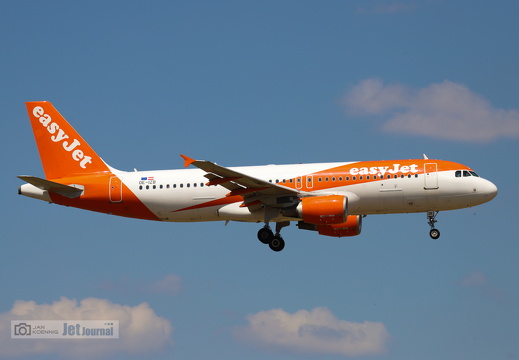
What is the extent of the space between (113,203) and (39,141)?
702 cm

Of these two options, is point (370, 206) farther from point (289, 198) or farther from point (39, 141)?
point (39, 141)

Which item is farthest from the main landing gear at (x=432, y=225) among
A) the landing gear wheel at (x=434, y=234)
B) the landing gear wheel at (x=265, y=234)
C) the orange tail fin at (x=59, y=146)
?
the orange tail fin at (x=59, y=146)

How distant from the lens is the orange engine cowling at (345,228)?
51812 millimetres

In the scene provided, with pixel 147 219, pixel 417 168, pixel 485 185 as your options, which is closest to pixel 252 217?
pixel 147 219

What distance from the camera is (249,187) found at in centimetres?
4800

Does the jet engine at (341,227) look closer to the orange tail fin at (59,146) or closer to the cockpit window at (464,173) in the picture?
the cockpit window at (464,173)

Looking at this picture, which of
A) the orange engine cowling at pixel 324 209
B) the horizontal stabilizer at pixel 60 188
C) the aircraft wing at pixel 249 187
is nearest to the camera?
the aircraft wing at pixel 249 187

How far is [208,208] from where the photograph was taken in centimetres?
4991

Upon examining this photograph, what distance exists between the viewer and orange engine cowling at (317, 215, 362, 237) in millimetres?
51812

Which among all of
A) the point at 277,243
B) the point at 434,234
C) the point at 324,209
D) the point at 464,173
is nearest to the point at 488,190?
the point at 464,173

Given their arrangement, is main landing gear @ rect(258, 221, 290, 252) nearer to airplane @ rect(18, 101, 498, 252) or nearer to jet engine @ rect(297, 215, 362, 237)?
airplane @ rect(18, 101, 498, 252)

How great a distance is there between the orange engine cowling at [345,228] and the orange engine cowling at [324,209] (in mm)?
4785

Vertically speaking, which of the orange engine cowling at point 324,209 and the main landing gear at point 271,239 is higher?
the orange engine cowling at point 324,209

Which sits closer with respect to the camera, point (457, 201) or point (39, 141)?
point (457, 201)
